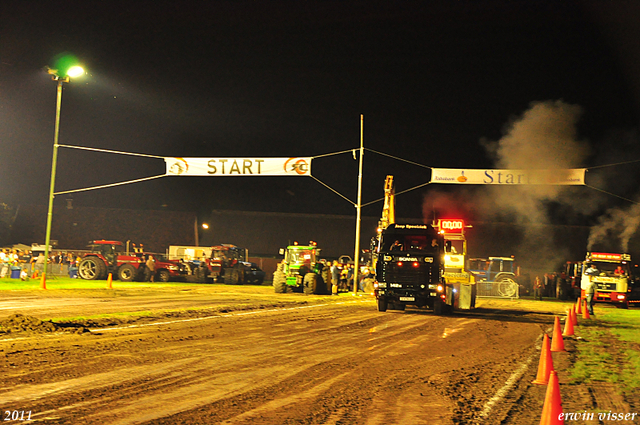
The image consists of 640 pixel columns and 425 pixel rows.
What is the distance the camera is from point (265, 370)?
8.57 m

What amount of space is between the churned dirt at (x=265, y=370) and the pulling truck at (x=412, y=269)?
123 inches

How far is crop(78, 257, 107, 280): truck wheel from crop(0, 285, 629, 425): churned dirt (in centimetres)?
1896

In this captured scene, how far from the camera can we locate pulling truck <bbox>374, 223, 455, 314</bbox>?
19453 millimetres

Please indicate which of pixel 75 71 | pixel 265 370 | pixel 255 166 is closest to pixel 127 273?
pixel 255 166

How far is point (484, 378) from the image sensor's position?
8617 mm

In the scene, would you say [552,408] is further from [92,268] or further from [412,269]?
[92,268]

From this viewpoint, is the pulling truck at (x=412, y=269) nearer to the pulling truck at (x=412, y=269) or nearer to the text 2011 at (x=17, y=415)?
the pulling truck at (x=412, y=269)

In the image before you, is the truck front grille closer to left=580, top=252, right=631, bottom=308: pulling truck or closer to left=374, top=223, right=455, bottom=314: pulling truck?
left=374, top=223, right=455, bottom=314: pulling truck

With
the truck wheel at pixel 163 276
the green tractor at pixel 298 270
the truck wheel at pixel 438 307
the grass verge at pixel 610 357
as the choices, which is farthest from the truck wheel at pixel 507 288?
the truck wheel at pixel 163 276

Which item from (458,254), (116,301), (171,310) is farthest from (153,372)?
(458,254)

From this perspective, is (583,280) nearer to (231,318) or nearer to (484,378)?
(231,318)

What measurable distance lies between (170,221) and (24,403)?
2030 inches

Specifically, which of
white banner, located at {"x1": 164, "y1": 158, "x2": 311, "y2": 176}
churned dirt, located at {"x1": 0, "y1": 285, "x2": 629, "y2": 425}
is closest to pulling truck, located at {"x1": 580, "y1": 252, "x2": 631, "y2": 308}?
white banner, located at {"x1": 164, "y1": 158, "x2": 311, "y2": 176}

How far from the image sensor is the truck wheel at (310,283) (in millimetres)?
28328
